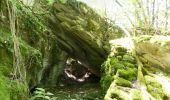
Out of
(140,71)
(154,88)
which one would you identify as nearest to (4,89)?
(154,88)

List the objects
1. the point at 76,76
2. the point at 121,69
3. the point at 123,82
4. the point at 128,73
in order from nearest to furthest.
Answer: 1. the point at 123,82
2. the point at 128,73
3. the point at 121,69
4. the point at 76,76

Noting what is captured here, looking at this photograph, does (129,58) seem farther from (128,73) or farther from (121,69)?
(128,73)

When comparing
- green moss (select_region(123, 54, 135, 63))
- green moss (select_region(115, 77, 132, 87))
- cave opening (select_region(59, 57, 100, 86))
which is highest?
green moss (select_region(123, 54, 135, 63))

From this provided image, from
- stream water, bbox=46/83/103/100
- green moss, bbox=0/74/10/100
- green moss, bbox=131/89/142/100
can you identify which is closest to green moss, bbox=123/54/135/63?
green moss, bbox=131/89/142/100

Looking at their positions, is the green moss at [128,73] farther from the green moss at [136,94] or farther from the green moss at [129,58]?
the green moss at [136,94]

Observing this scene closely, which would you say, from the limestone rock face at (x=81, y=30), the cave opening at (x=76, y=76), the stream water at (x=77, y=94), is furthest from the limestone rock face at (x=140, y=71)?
the cave opening at (x=76, y=76)

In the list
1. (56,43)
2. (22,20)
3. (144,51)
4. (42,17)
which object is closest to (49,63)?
(56,43)

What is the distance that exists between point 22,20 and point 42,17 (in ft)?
10.4

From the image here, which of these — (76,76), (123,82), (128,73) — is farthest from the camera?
(76,76)

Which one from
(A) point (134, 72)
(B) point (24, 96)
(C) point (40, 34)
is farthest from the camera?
(C) point (40, 34)

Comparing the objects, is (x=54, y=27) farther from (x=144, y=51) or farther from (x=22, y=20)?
(x=144, y=51)

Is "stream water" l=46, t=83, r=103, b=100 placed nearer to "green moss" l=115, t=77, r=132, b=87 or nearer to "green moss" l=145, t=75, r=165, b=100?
"green moss" l=145, t=75, r=165, b=100

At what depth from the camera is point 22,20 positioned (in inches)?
343

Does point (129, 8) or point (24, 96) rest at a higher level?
point (129, 8)
